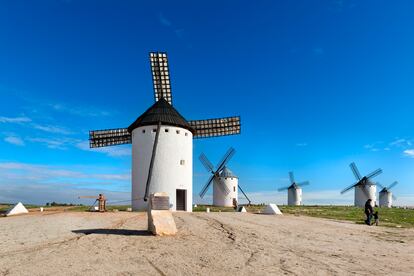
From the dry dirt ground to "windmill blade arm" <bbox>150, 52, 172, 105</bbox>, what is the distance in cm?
2139

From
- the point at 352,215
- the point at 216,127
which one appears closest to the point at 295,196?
the point at 352,215

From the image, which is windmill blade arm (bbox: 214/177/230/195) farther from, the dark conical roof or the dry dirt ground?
the dry dirt ground

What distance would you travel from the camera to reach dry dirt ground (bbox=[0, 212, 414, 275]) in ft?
32.7

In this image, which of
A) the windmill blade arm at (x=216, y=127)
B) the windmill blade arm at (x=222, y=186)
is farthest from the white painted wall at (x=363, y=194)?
the windmill blade arm at (x=216, y=127)

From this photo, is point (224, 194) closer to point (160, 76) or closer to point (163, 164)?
point (160, 76)

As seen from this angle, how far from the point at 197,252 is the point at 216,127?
1057 inches

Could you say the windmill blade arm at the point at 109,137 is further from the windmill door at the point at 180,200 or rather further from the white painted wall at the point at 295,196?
the white painted wall at the point at 295,196

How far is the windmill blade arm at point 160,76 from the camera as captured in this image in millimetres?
37688

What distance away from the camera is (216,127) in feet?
126

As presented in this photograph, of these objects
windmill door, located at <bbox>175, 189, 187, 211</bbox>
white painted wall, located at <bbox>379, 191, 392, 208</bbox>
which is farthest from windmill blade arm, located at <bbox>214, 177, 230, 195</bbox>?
white painted wall, located at <bbox>379, 191, 392, 208</bbox>

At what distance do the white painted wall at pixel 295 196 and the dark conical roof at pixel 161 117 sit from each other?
234 ft

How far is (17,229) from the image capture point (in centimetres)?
1852

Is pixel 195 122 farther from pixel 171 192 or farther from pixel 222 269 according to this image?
pixel 222 269

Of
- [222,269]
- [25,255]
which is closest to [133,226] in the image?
[25,255]
